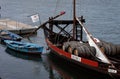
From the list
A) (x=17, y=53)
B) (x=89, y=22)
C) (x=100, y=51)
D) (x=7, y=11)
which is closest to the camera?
(x=100, y=51)

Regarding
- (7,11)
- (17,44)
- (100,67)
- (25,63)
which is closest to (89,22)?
(7,11)

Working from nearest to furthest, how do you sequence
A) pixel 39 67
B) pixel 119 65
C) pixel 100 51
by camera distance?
pixel 119 65, pixel 100 51, pixel 39 67

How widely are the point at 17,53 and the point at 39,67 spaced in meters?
7.88

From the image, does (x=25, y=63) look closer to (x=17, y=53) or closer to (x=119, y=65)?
(x=17, y=53)

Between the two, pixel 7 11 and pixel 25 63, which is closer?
pixel 25 63

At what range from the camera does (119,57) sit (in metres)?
47.7

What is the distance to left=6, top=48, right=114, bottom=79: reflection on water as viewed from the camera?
151 feet

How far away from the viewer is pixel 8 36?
6444 cm

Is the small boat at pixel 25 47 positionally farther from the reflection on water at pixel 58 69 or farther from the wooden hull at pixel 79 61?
the wooden hull at pixel 79 61

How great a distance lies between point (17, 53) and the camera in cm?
5641

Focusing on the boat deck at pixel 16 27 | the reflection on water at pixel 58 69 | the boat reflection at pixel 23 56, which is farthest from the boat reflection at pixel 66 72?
the boat deck at pixel 16 27

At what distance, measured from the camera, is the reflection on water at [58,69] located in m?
45.9

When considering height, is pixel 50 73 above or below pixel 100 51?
below

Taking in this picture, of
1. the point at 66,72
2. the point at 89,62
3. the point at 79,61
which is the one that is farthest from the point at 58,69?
the point at 89,62
